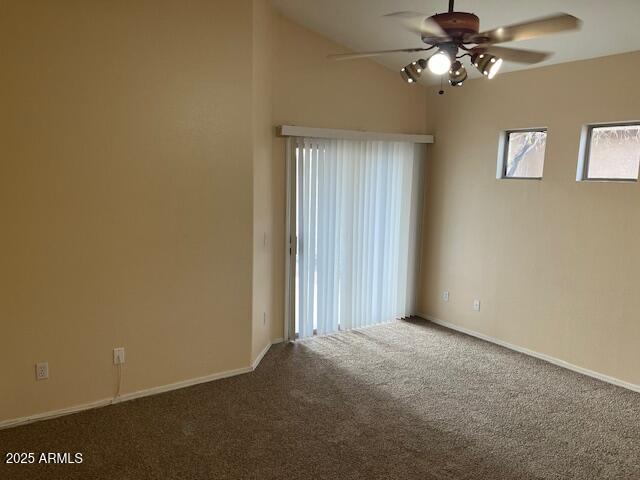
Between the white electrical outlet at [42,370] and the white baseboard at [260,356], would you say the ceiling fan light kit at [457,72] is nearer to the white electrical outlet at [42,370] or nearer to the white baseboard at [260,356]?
the white baseboard at [260,356]

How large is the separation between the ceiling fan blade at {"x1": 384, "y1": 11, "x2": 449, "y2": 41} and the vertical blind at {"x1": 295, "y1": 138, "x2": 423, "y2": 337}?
1973 millimetres

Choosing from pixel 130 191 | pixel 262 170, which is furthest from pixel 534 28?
pixel 130 191

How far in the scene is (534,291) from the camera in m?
4.24

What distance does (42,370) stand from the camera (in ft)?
9.87

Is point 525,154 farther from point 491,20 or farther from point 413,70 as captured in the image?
point 413,70

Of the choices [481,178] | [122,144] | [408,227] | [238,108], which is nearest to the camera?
[122,144]

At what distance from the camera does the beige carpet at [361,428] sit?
260 centimetres

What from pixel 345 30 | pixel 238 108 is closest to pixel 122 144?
pixel 238 108

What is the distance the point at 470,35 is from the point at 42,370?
3298 millimetres

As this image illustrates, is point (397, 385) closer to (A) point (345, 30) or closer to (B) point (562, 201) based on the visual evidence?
(B) point (562, 201)

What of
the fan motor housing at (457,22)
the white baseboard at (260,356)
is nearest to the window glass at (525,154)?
the fan motor housing at (457,22)

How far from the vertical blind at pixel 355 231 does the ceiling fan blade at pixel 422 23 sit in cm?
197

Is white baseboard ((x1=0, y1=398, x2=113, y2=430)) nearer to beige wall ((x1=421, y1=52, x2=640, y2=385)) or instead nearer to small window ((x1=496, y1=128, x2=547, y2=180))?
beige wall ((x1=421, y1=52, x2=640, y2=385))

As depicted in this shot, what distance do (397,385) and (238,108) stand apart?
2518 mm
